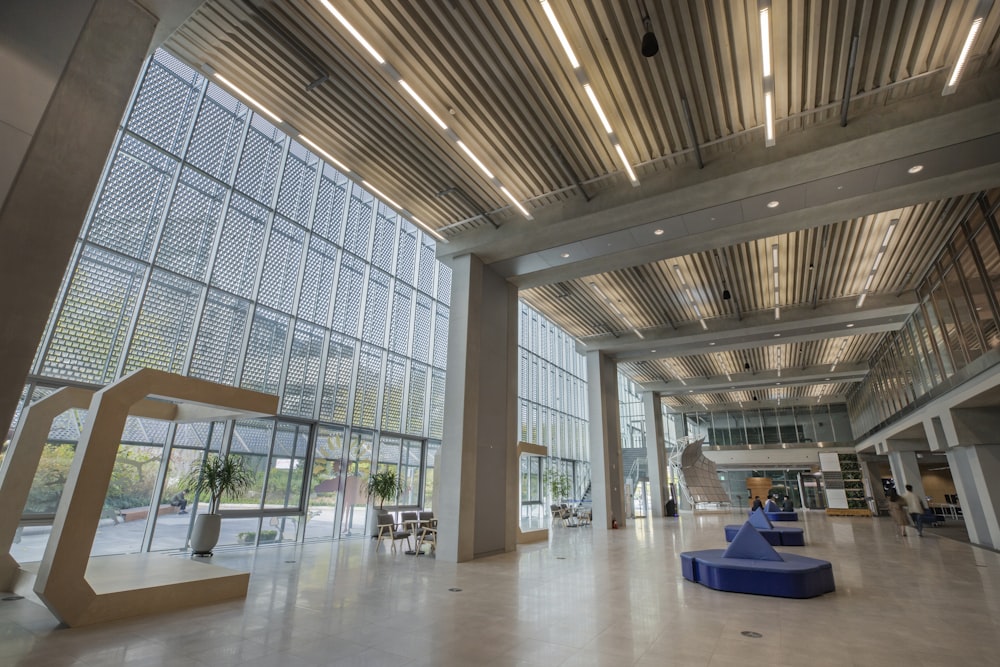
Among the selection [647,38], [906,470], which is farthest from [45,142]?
[906,470]

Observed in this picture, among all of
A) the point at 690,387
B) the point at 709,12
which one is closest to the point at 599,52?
the point at 709,12

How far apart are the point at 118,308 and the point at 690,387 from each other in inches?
907

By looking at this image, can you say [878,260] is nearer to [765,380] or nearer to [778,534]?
[778,534]

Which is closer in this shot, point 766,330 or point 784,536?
point 784,536

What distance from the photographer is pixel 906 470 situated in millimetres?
17781

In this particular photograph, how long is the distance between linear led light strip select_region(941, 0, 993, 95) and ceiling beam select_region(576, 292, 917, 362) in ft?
29.1

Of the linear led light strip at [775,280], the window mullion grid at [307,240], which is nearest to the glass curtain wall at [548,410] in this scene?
the linear led light strip at [775,280]

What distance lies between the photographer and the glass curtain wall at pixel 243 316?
317 inches

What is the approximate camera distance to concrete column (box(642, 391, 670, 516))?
73.9ft

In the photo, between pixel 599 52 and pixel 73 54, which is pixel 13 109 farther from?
pixel 599 52

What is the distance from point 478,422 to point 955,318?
420 inches

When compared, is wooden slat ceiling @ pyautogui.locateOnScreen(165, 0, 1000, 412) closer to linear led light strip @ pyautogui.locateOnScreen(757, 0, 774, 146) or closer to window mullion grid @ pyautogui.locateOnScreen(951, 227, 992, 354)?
linear led light strip @ pyautogui.locateOnScreen(757, 0, 774, 146)

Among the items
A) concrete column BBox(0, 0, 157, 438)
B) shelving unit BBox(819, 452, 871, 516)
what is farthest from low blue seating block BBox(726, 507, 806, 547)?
shelving unit BBox(819, 452, 871, 516)

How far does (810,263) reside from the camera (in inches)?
440
